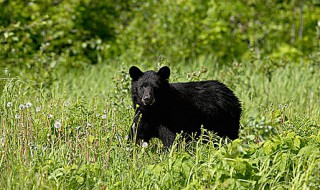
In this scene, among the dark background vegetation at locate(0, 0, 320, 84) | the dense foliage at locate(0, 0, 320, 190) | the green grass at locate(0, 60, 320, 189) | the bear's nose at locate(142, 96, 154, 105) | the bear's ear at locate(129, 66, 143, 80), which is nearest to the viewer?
the green grass at locate(0, 60, 320, 189)

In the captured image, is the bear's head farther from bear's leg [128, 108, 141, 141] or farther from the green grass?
the green grass

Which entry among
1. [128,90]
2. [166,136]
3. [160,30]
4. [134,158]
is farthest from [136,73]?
[160,30]

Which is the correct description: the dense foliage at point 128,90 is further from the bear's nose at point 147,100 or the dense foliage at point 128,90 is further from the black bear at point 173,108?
the bear's nose at point 147,100

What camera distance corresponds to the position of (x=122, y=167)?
194 inches

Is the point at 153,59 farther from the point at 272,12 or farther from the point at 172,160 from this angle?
the point at 172,160

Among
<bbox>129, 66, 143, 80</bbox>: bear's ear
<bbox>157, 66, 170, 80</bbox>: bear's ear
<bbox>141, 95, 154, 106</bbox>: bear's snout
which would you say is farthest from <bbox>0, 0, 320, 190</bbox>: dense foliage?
<bbox>157, 66, 170, 80</bbox>: bear's ear

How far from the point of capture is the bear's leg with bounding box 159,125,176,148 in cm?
611

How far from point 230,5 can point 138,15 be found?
1818 mm

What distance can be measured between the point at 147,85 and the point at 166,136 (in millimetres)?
531

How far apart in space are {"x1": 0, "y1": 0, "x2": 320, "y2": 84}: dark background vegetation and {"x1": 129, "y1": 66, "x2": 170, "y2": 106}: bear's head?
12.2 feet

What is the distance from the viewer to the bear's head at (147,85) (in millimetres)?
6113

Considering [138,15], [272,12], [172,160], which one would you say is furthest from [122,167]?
[272,12]

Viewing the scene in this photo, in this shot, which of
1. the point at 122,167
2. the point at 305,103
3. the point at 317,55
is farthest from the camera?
the point at 317,55

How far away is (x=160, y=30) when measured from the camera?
38.3 feet
